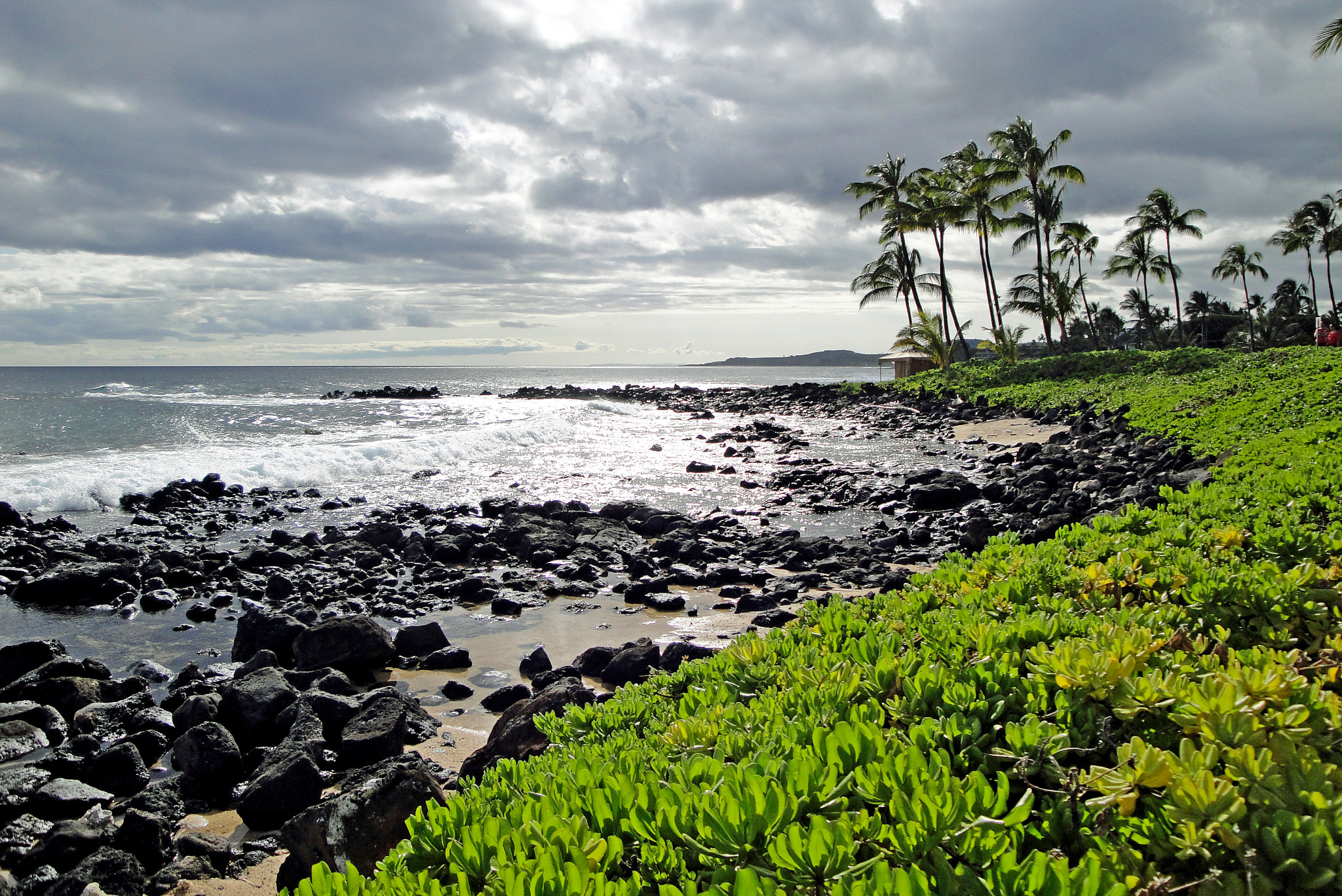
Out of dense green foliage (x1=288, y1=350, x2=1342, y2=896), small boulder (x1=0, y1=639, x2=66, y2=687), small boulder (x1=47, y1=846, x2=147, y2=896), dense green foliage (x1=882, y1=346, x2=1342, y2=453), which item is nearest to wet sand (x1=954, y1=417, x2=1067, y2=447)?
dense green foliage (x1=882, y1=346, x2=1342, y2=453)

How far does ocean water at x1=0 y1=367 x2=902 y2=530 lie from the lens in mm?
17250

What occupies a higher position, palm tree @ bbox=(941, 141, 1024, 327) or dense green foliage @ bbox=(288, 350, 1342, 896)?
palm tree @ bbox=(941, 141, 1024, 327)

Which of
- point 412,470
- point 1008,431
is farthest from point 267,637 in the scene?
point 1008,431

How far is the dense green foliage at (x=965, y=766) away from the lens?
1577 millimetres

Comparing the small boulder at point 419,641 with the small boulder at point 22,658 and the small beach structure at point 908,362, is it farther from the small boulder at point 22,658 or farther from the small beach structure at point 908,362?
the small beach structure at point 908,362

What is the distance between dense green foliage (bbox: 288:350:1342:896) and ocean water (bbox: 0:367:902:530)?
12.1 m

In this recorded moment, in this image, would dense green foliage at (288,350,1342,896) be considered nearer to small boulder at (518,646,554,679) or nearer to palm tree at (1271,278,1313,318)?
small boulder at (518,646,554,679)

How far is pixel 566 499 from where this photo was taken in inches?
653

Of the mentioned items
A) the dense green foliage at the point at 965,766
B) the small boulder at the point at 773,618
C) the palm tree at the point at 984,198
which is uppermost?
the palm tree at the point at 984,198

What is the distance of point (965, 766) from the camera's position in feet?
6.88

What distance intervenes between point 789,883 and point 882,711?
92 cm

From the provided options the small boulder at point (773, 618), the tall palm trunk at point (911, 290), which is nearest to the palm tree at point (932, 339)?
the tall palm trunk at point (911, 290)

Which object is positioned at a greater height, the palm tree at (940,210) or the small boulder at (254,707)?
the palm tree at (940,210)

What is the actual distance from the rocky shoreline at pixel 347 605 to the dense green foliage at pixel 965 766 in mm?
1854
